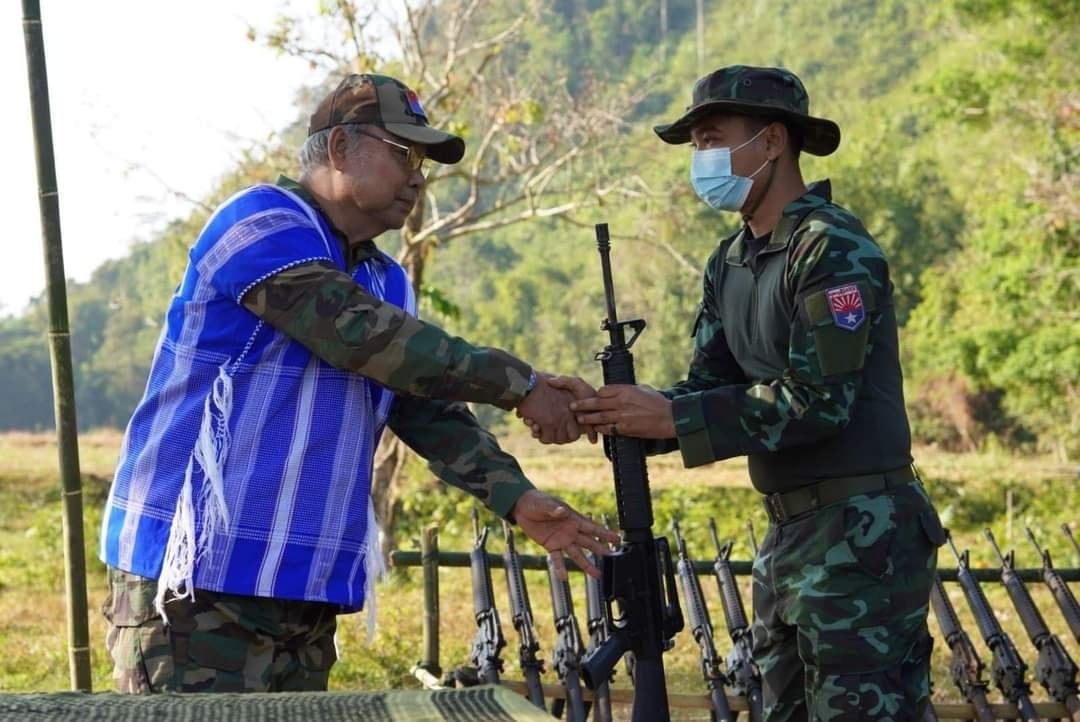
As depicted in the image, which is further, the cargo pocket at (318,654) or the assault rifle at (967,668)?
the assault rifle at (967,668)

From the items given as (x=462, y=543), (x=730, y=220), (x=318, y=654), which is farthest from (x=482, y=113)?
(x=730, y=220)

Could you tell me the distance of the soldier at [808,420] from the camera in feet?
10.1

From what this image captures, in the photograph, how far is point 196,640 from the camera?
2.82 metres

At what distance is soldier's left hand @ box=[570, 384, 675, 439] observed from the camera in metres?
3.22

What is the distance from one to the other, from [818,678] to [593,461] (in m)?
21.1

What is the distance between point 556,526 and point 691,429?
14.4 inches

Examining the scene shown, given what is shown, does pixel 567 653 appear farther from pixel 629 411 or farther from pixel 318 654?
pixel 318 654

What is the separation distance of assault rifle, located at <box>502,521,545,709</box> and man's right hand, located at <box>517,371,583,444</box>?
123cm

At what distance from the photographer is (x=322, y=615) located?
9.87 ft

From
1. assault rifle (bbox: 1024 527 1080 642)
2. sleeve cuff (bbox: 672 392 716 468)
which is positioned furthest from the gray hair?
assault rifle (bbox: 1024 527 1080 642)

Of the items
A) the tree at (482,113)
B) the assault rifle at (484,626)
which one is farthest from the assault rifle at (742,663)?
the tree at (482,113)

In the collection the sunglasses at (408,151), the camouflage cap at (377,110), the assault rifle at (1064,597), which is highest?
the camouflage cap at (377,110)

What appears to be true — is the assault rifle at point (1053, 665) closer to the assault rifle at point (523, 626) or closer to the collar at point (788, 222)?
the assault rifle at point (523, 626)

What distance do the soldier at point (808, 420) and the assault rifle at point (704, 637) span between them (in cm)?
122
